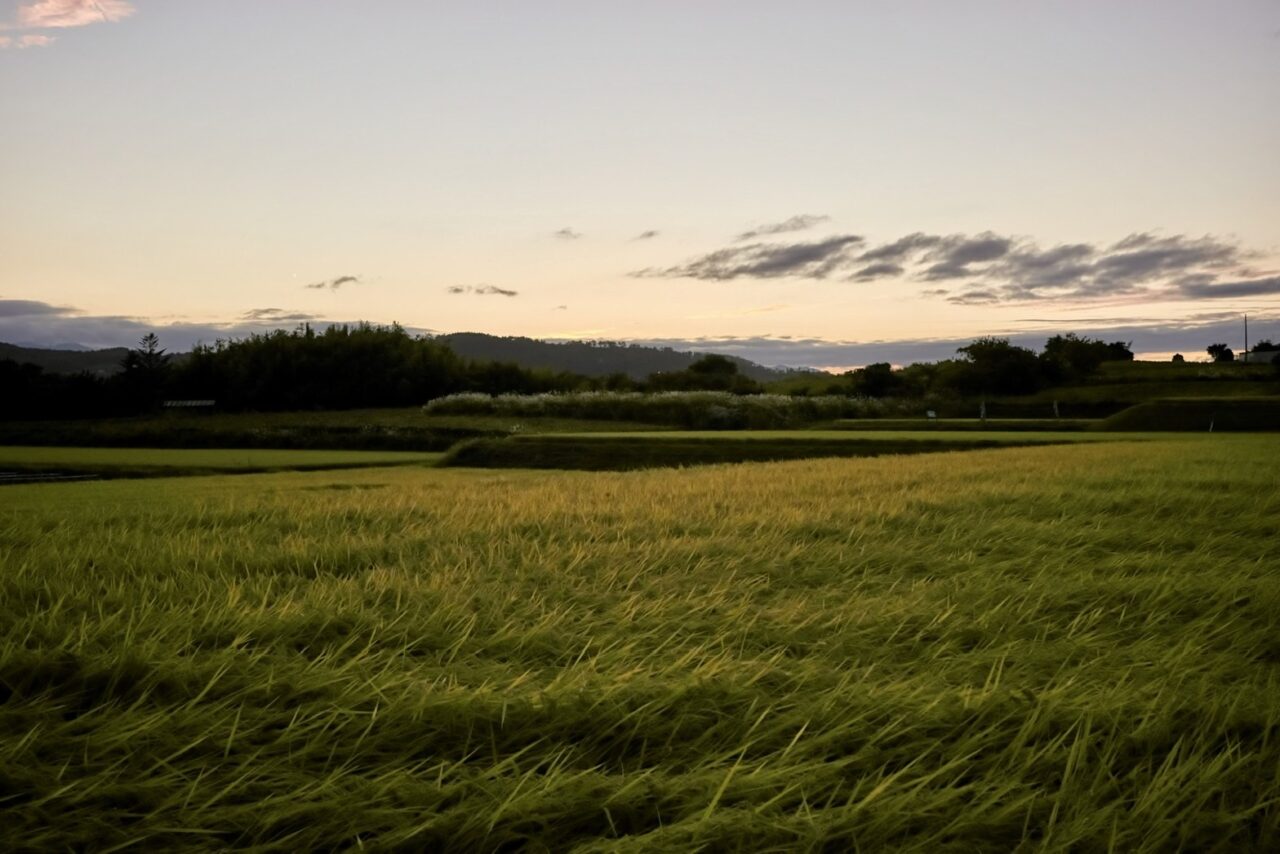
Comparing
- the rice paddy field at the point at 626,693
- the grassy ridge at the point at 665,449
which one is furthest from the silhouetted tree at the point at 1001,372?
the rice paddy field at the point at 626,693

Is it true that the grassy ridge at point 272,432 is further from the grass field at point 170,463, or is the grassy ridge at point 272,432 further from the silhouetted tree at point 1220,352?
the silhouetted tree at point 1220,352

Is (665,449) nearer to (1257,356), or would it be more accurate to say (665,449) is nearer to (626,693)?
(626,693)

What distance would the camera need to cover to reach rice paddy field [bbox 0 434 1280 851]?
1.53 meters

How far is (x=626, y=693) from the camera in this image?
6.70 ft

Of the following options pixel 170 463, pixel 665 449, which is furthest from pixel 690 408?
pixel 170 463

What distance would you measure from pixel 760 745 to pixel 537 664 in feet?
2.45

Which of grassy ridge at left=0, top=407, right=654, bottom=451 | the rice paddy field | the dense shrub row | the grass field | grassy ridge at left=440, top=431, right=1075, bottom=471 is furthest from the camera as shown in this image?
the dense shrub row

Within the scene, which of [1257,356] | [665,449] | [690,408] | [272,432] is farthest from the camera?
[1257,356]

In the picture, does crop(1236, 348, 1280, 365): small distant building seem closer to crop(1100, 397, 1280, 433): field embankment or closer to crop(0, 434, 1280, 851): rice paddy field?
crop(1100, 397, 1280, 433): field embankment

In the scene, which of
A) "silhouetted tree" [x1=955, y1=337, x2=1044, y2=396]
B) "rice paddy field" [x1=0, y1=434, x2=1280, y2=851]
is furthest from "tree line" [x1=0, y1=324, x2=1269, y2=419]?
"rice paddy field" [x1=0, y1=434, x2=1280, y2=851]

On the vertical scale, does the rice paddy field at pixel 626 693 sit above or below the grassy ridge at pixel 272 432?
above

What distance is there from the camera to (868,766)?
178 cm

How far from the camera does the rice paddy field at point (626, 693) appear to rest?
153 centimetres

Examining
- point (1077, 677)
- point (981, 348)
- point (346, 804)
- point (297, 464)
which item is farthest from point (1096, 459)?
point (981, 348)
